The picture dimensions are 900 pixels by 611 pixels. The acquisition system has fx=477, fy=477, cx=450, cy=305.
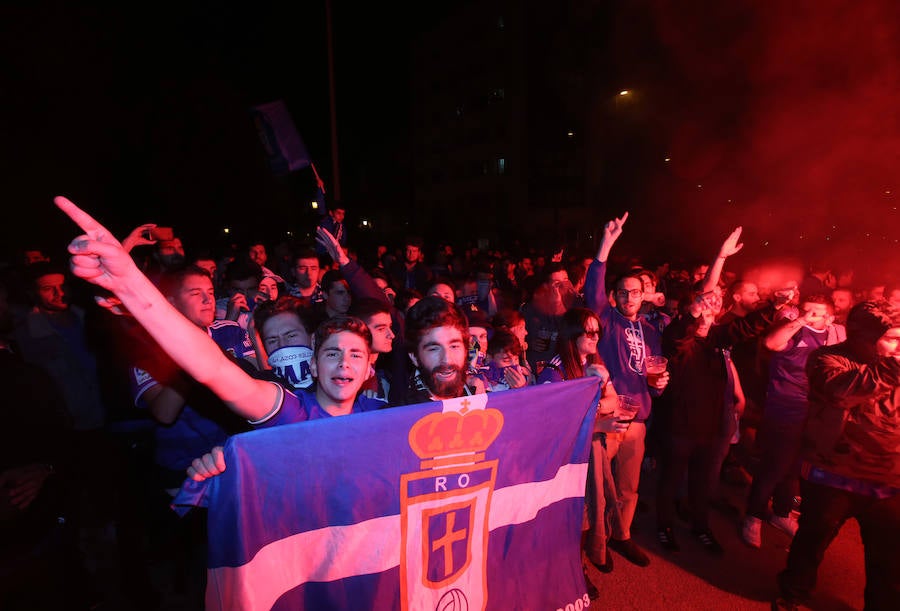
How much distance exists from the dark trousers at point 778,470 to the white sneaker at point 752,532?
2.0 inches

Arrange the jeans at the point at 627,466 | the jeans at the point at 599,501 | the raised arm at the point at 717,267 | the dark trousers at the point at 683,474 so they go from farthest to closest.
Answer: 1. the raised arm at the point at 717,267
2. the dark trousers at the point at 683,474
3. the jeans at the point at 627,466
4. the jeans at the point at 599,501

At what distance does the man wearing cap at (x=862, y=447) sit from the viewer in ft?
9.84

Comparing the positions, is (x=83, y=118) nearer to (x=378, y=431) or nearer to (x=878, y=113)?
(x=378, y=431)

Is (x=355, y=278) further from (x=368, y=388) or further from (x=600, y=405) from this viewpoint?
(x=600, y=405)

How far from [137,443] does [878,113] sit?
1102cm

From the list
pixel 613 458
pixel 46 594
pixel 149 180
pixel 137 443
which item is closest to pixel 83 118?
pixel 149 180

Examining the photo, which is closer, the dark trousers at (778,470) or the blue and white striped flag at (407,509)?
the blue and white striped flag at (407,509)

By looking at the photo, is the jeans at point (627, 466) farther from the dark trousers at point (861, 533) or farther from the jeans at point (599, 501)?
the dark trousers at point (861, 533)

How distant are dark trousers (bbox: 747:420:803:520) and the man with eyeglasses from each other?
3.88 ft

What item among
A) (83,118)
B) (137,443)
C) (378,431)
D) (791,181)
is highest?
(83,118)

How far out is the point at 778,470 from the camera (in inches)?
168

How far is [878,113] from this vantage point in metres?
7.73

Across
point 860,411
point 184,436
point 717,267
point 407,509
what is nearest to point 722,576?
point 860,411

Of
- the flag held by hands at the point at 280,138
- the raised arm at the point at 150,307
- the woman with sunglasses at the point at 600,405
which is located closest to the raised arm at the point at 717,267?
the woman with sunglasses at the point at 600,405
